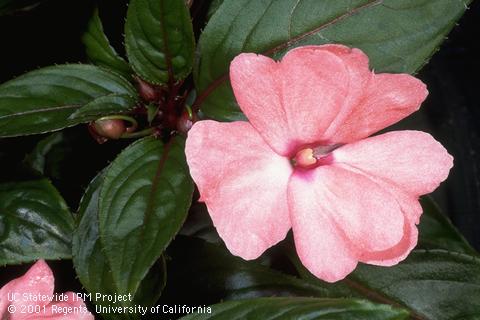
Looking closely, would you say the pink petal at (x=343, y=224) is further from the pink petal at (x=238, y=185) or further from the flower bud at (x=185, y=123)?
the flower bud at (x=185, y=123)

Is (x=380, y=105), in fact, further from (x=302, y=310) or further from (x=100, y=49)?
(x=100, y=49)

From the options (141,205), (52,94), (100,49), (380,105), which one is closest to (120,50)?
(100,49)

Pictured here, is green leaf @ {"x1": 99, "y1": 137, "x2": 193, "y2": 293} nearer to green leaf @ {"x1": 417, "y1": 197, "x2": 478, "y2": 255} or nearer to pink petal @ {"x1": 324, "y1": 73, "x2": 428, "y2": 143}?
pink petal @ {"x1": 324, "y1": 73, "x2": 428, "y2": 143}

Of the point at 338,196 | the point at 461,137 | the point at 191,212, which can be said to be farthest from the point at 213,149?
the point at 461,137

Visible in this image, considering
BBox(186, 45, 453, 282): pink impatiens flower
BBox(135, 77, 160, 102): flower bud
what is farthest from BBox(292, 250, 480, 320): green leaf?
BBox(135, 77, 160, 102): flower bud

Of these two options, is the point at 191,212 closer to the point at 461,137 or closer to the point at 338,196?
the point at 338,196

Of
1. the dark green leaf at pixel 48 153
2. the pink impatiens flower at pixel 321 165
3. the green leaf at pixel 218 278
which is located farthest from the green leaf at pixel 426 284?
the dark green leaf at pixel 48 153
